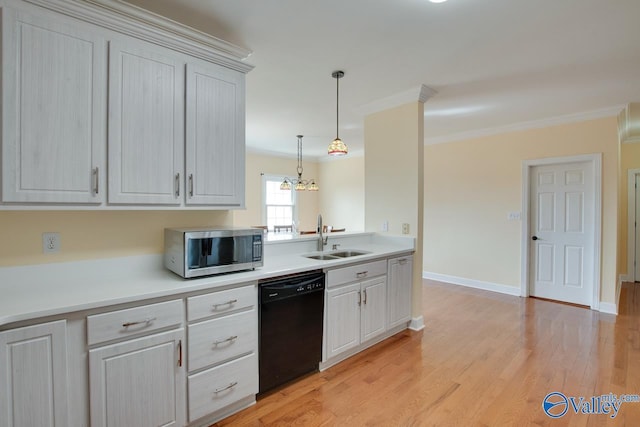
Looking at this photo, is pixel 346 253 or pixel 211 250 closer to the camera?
pixel 211 250

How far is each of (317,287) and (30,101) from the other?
2.02m

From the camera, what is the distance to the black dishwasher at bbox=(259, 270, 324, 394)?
214cm

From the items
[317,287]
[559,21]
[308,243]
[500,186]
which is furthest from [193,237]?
[500,186]

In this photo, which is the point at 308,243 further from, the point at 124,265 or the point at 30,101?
the point at 30,101

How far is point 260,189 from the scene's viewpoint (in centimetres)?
704

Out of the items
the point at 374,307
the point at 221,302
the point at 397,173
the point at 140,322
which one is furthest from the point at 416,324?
the point at 140,322

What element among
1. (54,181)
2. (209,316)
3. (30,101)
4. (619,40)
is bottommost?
(209,316)

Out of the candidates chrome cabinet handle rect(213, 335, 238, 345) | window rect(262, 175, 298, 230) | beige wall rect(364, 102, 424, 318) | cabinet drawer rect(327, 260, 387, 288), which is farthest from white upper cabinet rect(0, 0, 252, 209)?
window rect(262, 175, 298, 230)

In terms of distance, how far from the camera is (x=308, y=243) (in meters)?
3.18

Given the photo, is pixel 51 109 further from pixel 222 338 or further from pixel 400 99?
pixel 400 99

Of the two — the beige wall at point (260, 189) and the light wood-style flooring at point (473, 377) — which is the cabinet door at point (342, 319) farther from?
the beige wall at point (260, 189)

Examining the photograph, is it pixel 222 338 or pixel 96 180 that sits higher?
pixel 96 180

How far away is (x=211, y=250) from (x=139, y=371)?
0.74 meters

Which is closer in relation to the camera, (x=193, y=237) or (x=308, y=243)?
(x=193, y=237)
